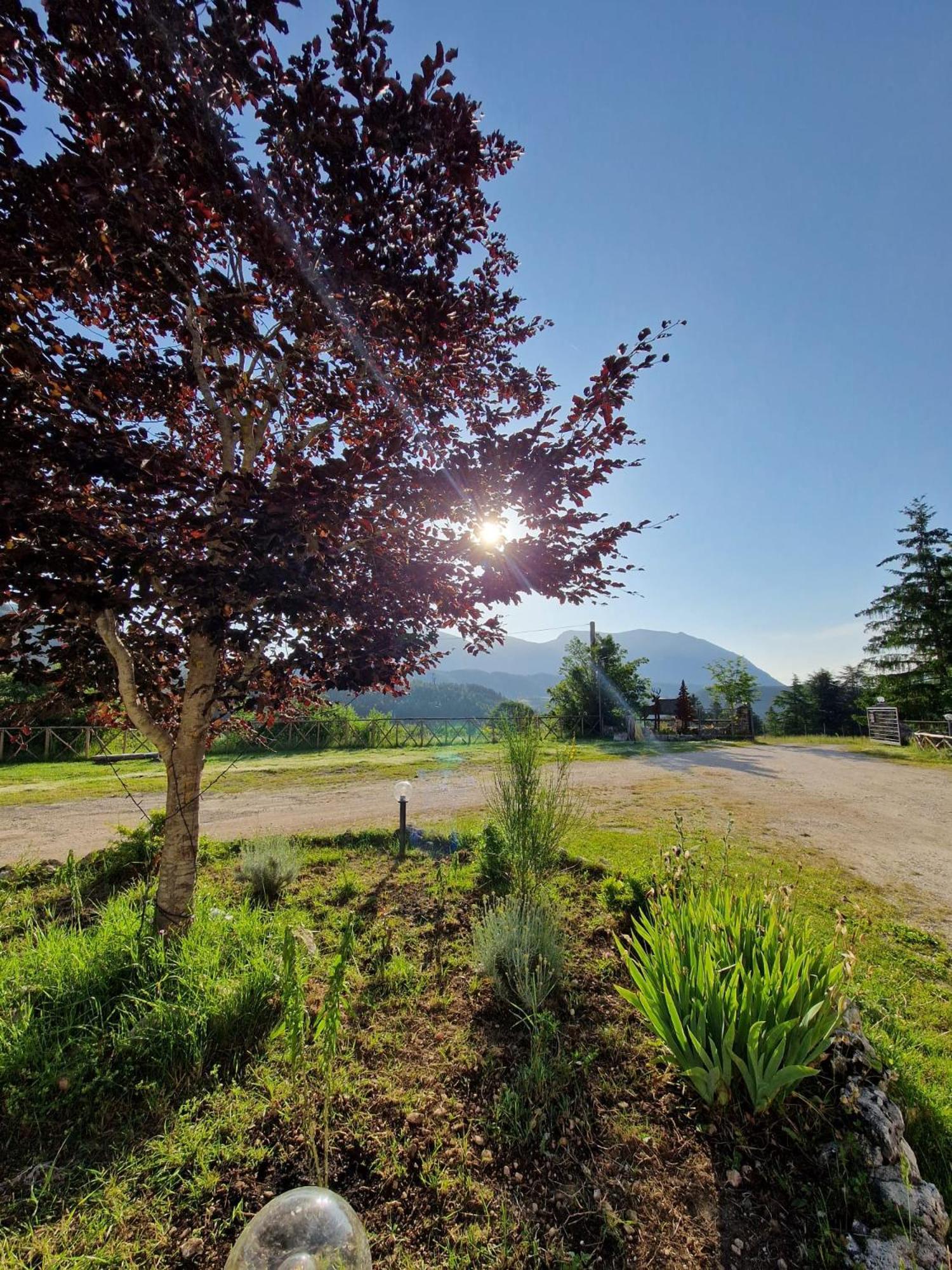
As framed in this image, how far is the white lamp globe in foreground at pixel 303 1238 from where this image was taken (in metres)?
1.34

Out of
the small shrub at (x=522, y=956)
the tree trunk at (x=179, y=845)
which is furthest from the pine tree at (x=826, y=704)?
the tree trunk at (x=179, y=845)

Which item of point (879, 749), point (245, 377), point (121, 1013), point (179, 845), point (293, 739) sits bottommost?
point (879, 749)

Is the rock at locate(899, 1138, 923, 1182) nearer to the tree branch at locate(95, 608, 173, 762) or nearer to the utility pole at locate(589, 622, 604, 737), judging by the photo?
the tree branch at locate(95, 608, 173, 762)

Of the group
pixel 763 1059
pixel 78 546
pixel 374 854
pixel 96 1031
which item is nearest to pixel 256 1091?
pixel 96 1031

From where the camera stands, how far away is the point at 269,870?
4449 millimetres

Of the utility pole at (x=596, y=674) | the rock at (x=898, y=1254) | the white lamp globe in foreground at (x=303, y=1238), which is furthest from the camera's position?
the utility pole at (x=596, y=674)

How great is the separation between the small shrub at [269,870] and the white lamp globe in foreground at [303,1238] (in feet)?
10.3

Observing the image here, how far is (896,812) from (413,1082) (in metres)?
9.45

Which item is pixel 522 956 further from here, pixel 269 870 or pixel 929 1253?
pixel 269 870

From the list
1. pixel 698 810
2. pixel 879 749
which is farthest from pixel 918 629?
pixel 698 810

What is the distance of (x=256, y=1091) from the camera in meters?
2.31

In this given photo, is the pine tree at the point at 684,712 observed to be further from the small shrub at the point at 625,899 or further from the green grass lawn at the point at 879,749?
the small shrub at the point at 625,899

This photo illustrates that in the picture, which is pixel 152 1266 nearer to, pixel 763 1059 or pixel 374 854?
pixel 763 1059

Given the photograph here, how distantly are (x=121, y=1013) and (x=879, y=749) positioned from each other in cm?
2338
